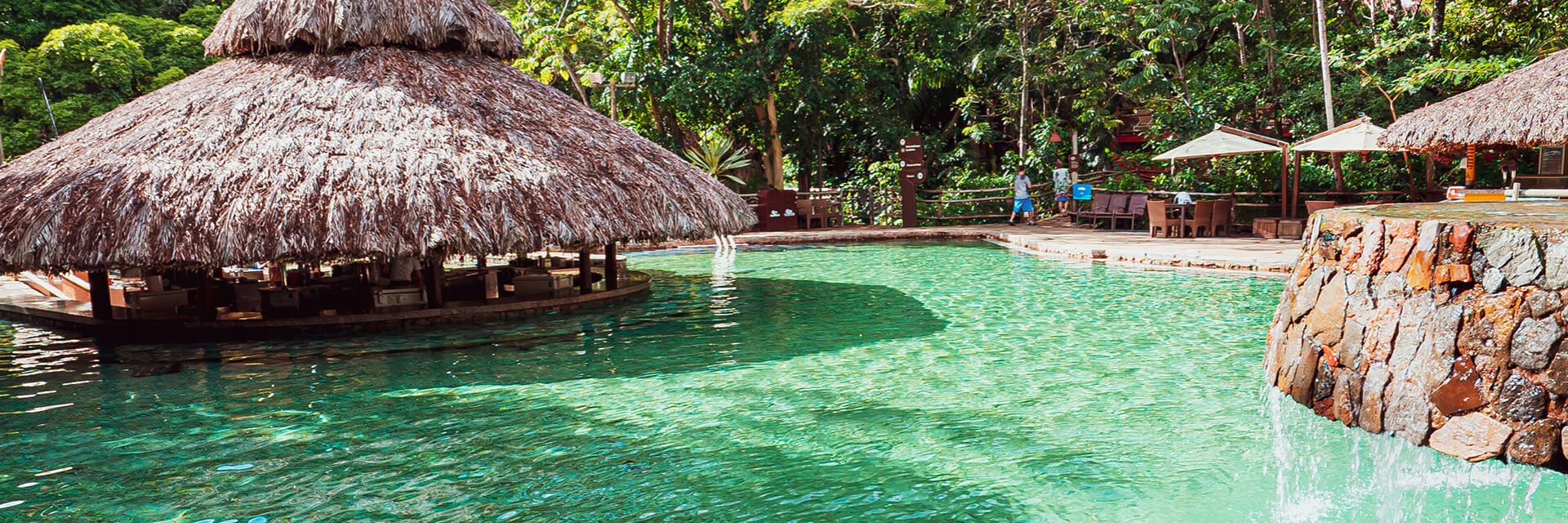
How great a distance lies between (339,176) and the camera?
27.8ft

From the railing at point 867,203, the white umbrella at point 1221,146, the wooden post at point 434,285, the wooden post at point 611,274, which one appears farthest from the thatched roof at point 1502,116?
the wooden post at point 434,285

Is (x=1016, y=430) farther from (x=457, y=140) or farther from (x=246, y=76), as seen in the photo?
(x=246, y=76)

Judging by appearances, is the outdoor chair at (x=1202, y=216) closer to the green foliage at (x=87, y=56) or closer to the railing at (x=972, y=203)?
the railing at (x=972, y=203)

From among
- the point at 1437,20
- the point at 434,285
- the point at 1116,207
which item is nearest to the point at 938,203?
the point at 1116,207

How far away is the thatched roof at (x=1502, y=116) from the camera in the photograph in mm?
12133

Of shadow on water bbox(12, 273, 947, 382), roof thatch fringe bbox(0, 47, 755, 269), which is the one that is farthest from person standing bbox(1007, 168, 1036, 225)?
roof thatch fringe bbox(0, 47, 755, 269)

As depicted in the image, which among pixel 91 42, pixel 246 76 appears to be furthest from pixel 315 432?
pixel 91 42

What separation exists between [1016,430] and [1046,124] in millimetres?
16832

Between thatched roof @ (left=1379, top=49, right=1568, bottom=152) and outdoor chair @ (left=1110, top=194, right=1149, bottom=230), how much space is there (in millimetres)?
4176

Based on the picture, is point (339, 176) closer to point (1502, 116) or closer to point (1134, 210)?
point (1502, 116)

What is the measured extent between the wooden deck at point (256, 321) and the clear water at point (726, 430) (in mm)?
352

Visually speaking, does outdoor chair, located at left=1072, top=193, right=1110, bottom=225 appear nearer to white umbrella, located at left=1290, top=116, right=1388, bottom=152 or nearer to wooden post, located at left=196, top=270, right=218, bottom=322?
white umbrella, located at left=1290, top=116, right=1388, bottom=152

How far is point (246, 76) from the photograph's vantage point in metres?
9.95

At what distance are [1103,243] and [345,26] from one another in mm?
10459
